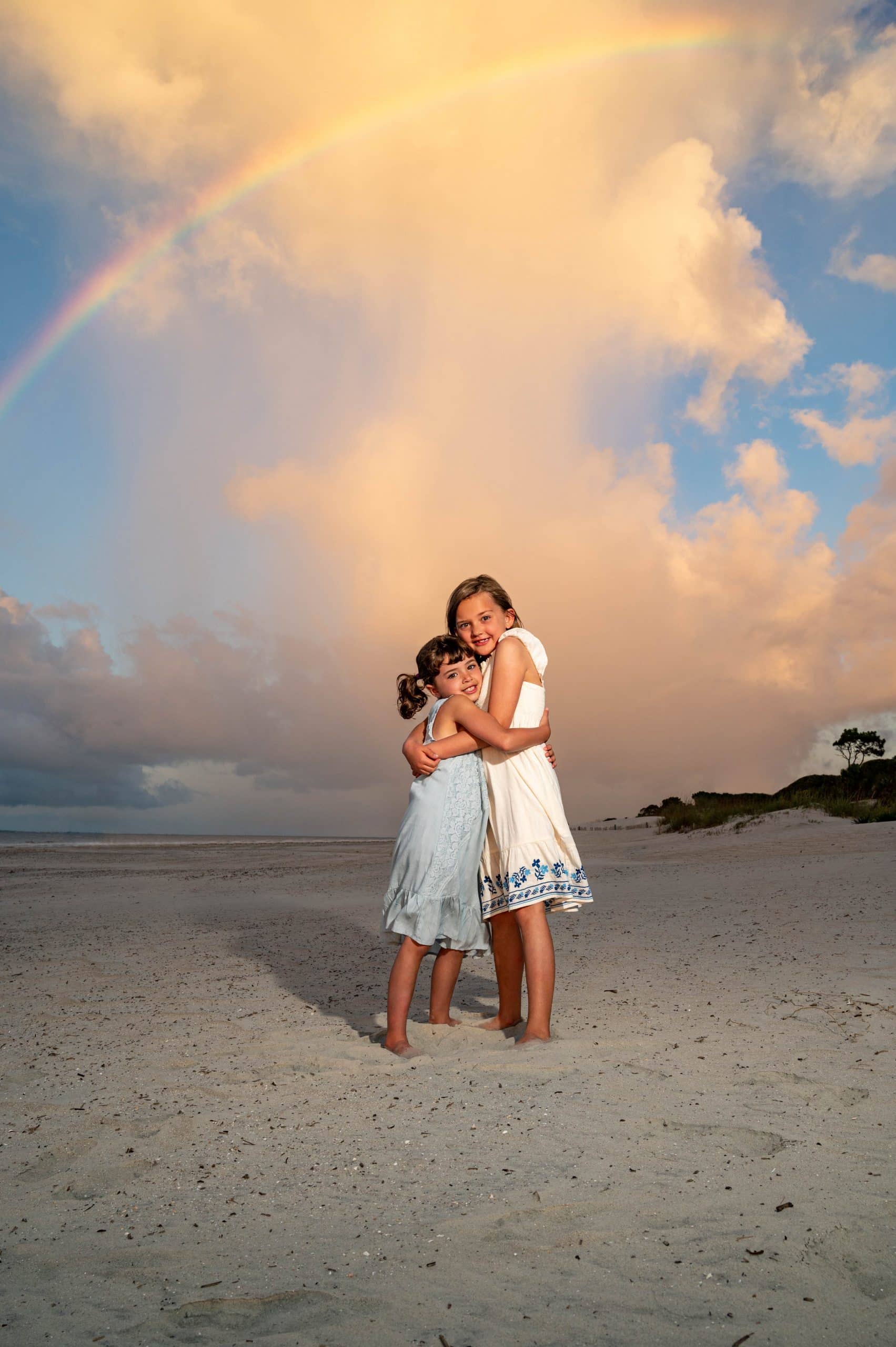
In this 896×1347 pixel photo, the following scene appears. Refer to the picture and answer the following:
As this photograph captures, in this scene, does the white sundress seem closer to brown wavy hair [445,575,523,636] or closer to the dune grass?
brown wavy hair [445,575,523,636]

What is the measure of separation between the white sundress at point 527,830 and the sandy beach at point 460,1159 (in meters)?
0.68

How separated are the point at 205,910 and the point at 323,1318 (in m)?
8.71

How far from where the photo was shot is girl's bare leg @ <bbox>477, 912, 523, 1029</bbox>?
14.7 ft

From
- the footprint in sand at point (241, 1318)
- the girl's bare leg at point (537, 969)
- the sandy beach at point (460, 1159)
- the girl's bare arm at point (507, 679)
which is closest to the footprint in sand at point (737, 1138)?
the sandy beach at point (460, 1159)

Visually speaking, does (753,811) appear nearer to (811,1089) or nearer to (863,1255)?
(811,1089)

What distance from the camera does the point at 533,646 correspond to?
176 inches

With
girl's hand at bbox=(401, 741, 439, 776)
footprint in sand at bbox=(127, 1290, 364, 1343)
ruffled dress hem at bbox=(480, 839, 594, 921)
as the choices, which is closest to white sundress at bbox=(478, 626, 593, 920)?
ruffled dress hem at bbox=(480, 839, 594, 921)

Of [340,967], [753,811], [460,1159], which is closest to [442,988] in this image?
[460,1159]

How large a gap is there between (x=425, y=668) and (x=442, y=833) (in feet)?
2.72

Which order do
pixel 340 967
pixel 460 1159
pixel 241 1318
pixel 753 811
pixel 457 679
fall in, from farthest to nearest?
pixel 753 811
pixel 340 967
pixel 457 679
pixel 460 1159
pixel 241 1318

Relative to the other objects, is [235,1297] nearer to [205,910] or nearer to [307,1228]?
[307,1228]

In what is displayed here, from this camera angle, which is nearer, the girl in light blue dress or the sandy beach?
the sandy beach

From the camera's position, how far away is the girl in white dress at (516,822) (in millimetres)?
4148

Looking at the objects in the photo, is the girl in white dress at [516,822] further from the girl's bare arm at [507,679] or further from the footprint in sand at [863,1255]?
the footprint in sand at [863,1255]
